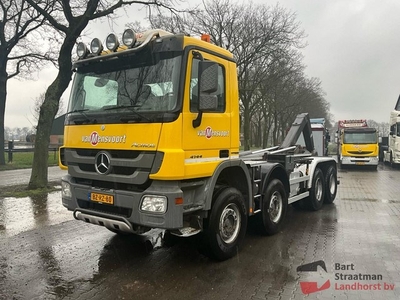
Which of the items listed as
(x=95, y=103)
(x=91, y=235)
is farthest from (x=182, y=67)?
(x=91, y=235)

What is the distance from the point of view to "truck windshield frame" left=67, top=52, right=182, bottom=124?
420 cm

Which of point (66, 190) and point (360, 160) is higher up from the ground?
point (66, 190)

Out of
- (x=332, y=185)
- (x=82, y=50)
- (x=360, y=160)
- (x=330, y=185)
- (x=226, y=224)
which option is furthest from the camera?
(x=360, y=160)

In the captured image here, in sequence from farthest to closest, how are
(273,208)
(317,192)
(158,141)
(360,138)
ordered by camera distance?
(360,138) < (317,192) < (273,208) < (158,141)

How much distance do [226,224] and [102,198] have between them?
5.85 feet

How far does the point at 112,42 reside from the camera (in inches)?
182

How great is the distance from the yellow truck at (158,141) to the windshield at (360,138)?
1758 cm

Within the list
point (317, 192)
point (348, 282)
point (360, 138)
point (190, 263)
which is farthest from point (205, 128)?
point (360, 138)

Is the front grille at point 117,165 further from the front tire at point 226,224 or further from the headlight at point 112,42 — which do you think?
the headlight at point 112,42

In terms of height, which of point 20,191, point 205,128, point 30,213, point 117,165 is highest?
point 205,128

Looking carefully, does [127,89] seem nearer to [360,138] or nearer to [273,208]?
[273,208]

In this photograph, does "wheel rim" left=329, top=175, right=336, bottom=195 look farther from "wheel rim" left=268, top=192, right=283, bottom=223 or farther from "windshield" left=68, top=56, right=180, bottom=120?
"windshield" left=68, top=56, right=180, bottom=120

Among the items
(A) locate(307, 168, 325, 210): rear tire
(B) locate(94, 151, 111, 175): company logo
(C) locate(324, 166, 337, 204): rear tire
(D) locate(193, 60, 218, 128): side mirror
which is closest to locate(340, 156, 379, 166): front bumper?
(C) locate(324, 166, 337, 204): rear tire

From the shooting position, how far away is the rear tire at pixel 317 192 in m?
8.15
